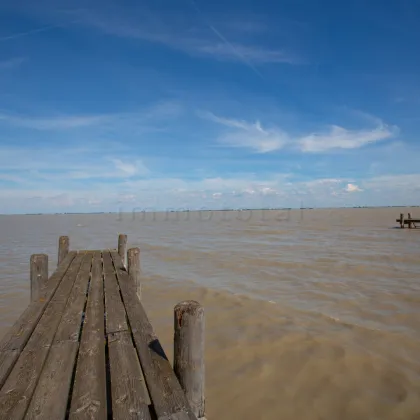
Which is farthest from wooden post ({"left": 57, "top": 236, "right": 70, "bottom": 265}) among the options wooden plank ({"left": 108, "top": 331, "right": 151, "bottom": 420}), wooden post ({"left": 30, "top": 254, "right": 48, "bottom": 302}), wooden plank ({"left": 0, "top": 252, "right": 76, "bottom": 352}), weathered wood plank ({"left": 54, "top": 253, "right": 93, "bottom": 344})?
Result: wooden plank ({"left": 108, "top": 331, "right": 151, "bottom": 420})

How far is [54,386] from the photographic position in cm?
294

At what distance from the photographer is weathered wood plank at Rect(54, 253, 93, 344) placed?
13.6 ft

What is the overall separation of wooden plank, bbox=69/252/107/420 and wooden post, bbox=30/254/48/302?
81.2 inches

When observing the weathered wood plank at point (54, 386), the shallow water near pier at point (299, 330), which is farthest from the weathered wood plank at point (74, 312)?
the shallow water near pier at point (299, 330)

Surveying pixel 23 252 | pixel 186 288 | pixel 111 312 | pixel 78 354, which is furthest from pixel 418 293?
pixel 23 252

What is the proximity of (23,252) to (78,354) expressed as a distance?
19.1 m

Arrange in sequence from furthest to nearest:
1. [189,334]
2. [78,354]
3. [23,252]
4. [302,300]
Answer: [23,252]
[302,300]
[78,354]
[189,334]

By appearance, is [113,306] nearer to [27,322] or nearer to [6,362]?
[27,322]

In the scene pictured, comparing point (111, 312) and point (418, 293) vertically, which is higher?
point (111, 312)

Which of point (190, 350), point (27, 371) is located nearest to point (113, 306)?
point (27, 371)

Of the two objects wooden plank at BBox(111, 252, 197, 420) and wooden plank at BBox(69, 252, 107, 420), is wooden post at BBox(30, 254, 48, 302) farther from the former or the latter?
wooden plank at BBox(111, 252, 197, 420)

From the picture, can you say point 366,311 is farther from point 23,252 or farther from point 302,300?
point 23,252

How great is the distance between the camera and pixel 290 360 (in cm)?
571

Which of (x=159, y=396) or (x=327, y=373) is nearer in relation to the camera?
(x=159, y=396)
